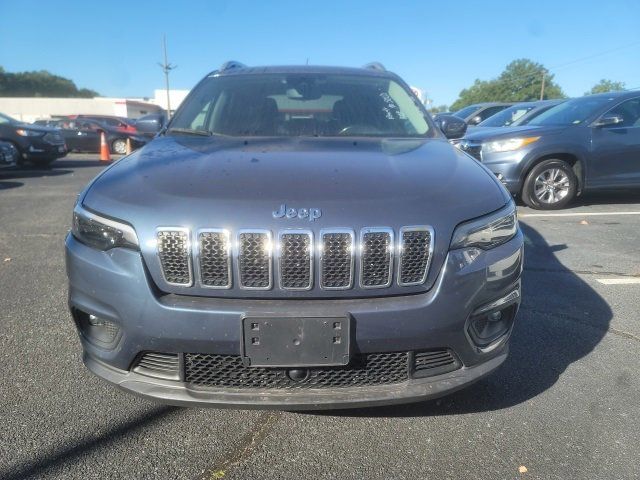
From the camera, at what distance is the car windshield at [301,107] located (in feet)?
10.5

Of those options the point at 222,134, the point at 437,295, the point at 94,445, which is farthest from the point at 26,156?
the point at 437,295

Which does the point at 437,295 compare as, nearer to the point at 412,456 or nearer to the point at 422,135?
the point at 412,456

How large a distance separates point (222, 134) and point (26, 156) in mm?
11708

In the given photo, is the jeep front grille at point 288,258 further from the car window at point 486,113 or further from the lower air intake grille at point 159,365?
the car window at point 486,113

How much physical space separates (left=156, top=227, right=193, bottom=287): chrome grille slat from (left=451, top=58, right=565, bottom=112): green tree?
92169mm

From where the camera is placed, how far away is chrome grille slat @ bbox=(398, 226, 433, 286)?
1.97 m

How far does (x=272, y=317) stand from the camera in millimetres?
1887

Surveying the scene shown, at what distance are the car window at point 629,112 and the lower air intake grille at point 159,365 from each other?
742cm

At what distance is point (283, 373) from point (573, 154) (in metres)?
6.73

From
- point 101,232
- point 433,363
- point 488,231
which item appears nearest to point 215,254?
point 101,232

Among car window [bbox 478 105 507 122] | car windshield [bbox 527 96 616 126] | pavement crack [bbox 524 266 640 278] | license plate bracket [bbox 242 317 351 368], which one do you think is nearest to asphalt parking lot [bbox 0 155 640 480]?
license plate bracket [bbox 242 317 351 368]

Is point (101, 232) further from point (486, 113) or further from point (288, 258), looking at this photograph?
point (486, 113)

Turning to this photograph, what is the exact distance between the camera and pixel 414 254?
1991 millimetres

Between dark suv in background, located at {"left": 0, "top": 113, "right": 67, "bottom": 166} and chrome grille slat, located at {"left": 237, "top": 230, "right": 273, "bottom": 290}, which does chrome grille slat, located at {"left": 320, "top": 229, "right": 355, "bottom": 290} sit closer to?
chrome grille slat, located at {"left": 237, "top": 230, "right": 273, "bottom": 290}
